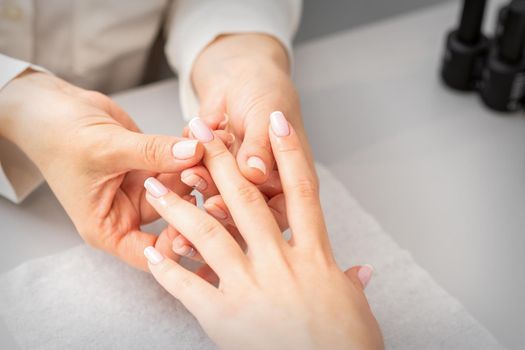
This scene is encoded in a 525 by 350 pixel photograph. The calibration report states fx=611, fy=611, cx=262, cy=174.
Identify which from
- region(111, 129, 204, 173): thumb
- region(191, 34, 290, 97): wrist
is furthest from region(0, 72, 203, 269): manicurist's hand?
region(191, 34, 290, 97): wrist

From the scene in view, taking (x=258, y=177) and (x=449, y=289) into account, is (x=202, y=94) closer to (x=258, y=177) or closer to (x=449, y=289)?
(x=258, y=177)

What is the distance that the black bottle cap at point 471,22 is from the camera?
0.82 metres

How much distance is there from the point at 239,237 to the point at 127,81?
0.46m

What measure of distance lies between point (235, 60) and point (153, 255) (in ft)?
0.94

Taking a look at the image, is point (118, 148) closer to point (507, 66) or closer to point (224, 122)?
point (224, 122)

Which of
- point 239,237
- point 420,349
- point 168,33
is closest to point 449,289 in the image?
point 420,349

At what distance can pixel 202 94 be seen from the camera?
77 centimetres

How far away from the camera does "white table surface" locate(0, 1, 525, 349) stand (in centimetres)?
66

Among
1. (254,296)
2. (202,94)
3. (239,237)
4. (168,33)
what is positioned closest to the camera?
(254,296)

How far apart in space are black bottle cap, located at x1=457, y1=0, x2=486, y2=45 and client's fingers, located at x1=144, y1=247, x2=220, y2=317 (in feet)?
Answer: 1.74

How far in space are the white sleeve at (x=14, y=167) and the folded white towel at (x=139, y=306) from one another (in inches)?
4.1

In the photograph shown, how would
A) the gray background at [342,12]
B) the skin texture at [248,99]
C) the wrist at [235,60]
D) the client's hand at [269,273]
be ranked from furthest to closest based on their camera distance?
1. the gray background at [342,12]
2. the wrist at [235,60]
3. the skin texture at [248,99]
4. the client's hand at [269,273]

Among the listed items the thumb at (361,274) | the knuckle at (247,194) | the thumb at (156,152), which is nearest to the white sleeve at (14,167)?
the thumb at (156,152)

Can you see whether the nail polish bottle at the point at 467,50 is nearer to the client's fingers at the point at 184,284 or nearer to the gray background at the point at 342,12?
the gray background at the point at 342,12
